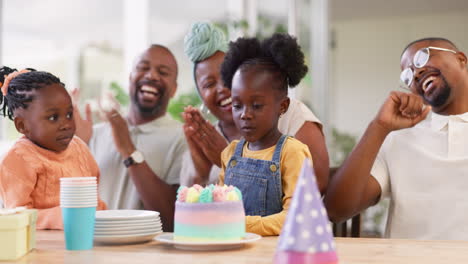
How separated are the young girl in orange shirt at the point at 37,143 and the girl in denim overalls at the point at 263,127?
53 cm

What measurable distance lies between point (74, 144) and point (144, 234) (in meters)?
0.69

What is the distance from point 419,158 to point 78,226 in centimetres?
131

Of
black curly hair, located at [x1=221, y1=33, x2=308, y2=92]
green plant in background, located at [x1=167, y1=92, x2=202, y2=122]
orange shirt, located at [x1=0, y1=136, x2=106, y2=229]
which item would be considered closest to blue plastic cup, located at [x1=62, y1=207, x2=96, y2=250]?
orange shirt, located at [x1=0, y1=136, x2=106, y2=229]

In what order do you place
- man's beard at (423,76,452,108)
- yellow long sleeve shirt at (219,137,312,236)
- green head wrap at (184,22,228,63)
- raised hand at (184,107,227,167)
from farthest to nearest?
1. green head wrap at (184,22,228,63)
2. raised hand at (184,107,227,167)
3. man's beard at (423,76,452,108)
4. yellow long sleeve shirt at (219,137,312,236)

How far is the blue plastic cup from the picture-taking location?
137 centimetres

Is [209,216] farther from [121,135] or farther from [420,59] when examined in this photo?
[121,135]

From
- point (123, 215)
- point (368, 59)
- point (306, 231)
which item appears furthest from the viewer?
point (368, 59)

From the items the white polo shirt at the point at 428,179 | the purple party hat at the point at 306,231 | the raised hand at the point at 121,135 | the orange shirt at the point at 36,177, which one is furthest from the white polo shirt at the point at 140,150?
the purple party hat at the point at 306,231

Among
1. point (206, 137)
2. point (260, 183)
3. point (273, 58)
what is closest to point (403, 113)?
point (273, 58)

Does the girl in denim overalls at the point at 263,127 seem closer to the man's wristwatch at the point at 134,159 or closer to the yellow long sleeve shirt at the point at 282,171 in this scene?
the yellow long sleeve shirt at the point at 282,171

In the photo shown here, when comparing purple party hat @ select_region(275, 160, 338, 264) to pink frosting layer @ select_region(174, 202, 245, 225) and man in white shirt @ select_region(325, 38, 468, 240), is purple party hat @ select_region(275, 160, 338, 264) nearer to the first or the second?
pink frosting layer @ select_region(174, 202, 245, 225)

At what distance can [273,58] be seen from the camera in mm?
1908

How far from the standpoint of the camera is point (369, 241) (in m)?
1.48

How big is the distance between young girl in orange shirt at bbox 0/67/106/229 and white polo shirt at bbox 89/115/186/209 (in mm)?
774
